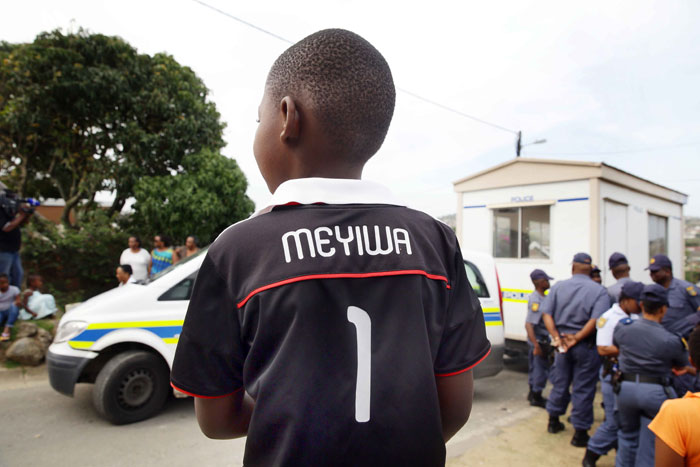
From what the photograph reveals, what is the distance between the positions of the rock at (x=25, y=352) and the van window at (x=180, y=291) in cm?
293

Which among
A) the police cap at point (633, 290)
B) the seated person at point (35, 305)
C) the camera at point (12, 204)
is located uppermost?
the camera at point (12, 204)

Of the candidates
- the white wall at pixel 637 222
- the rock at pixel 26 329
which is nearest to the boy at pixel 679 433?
the white wall at pixel 637 222

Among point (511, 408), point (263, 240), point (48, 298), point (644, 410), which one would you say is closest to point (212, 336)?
point (263, 240)

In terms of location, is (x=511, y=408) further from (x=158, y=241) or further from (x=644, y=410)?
(x=158, y=241)

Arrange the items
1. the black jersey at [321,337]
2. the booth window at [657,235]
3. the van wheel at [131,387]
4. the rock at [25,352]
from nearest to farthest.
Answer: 1. the black jersey at [321,337]
2. the van wheel at [131,387]
3. the rock at [25,352]
4. the booth window at [657,235]

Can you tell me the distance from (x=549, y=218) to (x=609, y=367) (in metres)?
4.27

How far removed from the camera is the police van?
4414 millimetres

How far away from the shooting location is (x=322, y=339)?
0.89 m

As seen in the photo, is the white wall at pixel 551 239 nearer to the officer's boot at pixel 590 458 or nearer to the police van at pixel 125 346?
the officer's boot at pixel 590 458

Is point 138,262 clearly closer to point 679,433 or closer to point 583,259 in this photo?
point 583,259

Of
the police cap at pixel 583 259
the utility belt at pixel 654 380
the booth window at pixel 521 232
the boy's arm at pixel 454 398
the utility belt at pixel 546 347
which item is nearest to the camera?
the boy's arm at pixel 454 398

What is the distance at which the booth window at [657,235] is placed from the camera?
353 inches

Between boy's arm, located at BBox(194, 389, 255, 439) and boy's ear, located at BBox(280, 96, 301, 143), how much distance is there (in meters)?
0.60

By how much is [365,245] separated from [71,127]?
13.0 meters
